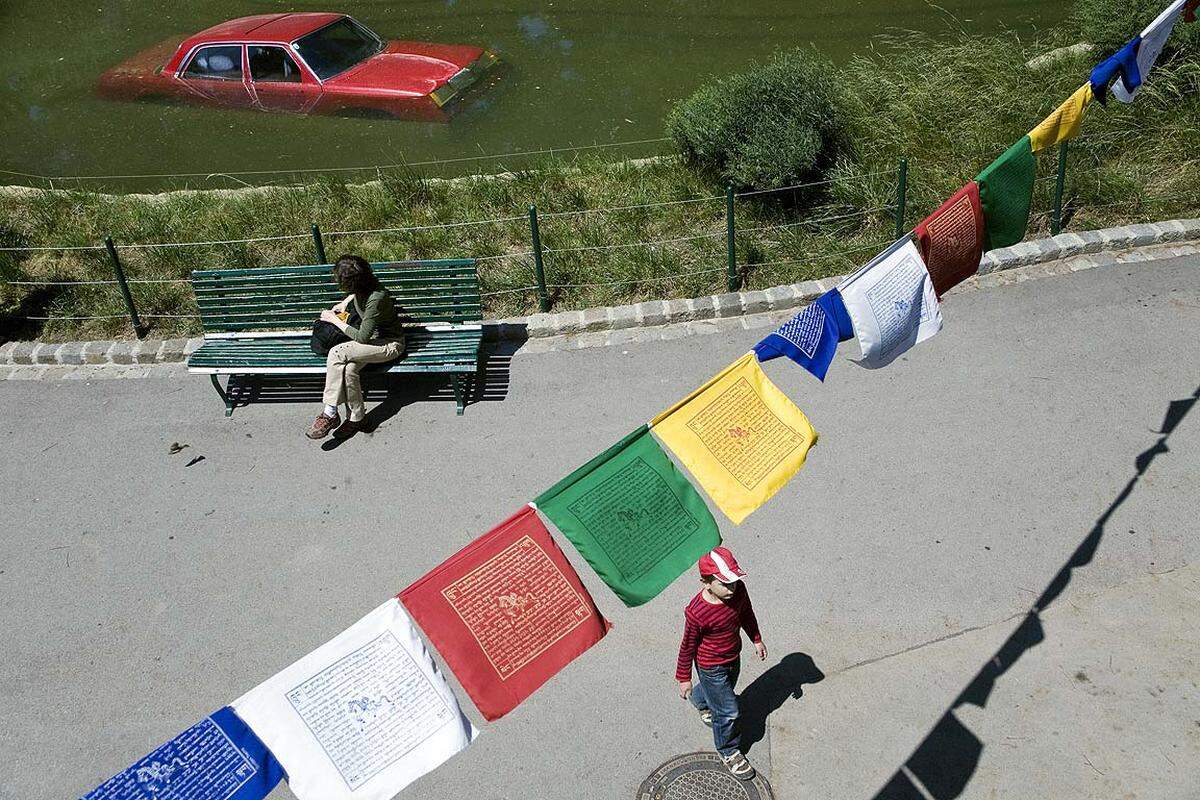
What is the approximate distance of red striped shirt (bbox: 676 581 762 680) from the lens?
225 inches

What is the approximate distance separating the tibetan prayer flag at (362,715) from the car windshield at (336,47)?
10984 mm

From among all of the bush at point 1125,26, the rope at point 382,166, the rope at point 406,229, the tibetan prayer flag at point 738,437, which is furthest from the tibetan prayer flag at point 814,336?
the bush at point 1125,26

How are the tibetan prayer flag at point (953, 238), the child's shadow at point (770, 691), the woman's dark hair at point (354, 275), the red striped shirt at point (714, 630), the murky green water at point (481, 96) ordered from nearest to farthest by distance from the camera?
the red striped shirt at point (714, 630) < the child's shadow at point (770, 691) < the tibetan prayer flag at point (953, 238) < the woman's dark hair at point (354, 275) < the murky green water at point (481, 96)

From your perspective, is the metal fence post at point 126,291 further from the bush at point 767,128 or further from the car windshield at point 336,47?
the bush at point 767,128

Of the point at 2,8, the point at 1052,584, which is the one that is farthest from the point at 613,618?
the point at 2,8

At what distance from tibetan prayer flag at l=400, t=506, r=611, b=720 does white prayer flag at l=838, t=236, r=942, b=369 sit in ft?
7.44

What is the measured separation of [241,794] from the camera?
14.9ft

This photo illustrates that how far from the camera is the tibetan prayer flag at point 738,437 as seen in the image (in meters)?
5.54

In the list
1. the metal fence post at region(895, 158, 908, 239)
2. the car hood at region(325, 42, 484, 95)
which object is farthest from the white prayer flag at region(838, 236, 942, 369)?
Answer: the car hood at region(325, 42, 484, 95)

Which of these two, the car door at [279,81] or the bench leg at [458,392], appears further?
the car door at [279,81]

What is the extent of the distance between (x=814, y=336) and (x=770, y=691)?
2190 millimetres

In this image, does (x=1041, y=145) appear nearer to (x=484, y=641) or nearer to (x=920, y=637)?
(x=920, y=637)

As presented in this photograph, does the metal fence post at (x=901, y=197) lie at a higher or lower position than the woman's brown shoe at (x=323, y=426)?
higher

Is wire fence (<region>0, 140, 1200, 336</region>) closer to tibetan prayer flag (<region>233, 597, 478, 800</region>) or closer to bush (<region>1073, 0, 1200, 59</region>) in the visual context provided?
bush (<region>1073, 0, 1200, 59</region>)
